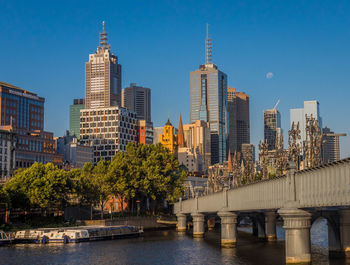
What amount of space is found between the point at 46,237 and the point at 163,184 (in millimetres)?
54672

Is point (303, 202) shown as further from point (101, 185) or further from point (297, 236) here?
point (101, 185)

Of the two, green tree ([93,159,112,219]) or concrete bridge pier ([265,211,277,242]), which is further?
green tree ([93,159,112,219])

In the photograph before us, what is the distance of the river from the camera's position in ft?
247

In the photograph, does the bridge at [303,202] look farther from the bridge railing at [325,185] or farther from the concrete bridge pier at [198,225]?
the concrete bridge pier at [198,225]

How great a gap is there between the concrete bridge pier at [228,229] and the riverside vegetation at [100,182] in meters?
49.2

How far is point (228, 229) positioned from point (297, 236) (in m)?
33.2

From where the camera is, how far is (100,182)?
477 ft

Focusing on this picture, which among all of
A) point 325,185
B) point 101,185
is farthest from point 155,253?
point 101,185

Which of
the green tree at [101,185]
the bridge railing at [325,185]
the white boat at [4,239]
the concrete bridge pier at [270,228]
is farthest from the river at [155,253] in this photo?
the green tree at [101,185]

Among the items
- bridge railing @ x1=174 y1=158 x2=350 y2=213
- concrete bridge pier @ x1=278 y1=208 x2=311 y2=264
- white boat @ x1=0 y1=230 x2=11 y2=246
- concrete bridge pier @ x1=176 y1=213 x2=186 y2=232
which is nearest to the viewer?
bridge railing @ x1=174 y1=158 x2=350 y2=213

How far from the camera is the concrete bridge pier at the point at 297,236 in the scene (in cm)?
5600

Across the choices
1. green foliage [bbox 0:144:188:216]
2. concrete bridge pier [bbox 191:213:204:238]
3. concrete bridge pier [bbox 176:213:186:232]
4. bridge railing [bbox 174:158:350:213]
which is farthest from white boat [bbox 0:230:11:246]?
concrete bridge pier [bbox 176:213:186:232]

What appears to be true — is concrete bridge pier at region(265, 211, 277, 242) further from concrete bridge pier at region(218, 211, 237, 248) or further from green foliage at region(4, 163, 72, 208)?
green foliage at region(4, 163, 72, 208)

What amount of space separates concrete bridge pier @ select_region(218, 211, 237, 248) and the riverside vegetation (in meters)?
49.2
